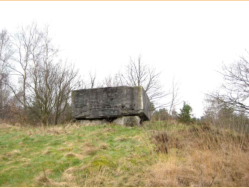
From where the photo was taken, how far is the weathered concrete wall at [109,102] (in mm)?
8516

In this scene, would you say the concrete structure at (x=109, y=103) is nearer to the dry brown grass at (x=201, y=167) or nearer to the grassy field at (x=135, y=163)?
the grassy field at (x=135, y=163)

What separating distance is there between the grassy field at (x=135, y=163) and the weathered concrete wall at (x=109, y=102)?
2.92 metres

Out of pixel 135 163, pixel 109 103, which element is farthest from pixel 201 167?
pixel 109 103

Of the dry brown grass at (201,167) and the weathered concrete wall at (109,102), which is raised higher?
the weathered concrete wall at (109,102)

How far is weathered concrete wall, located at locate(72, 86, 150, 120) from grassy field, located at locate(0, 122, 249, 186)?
2920 millimetres

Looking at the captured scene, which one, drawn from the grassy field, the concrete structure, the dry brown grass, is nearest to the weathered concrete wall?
the concrete structure

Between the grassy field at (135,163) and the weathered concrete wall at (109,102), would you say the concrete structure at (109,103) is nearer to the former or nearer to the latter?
the weathered concrete wall at (109,102)

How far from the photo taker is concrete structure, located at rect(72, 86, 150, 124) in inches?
336

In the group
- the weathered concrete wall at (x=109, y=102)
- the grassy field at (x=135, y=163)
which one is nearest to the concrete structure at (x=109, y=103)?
the weathered concrete wall at (x=109, y=102)

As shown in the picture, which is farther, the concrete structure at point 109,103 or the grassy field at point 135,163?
the concrete structure at point 109,103

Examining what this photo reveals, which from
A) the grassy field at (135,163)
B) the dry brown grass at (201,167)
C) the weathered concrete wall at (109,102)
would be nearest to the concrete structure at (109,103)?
the weathered concrete wall at (109,102)

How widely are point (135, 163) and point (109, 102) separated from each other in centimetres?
510

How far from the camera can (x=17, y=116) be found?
1152 centimetres

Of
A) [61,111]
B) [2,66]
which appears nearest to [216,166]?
[61,111]
